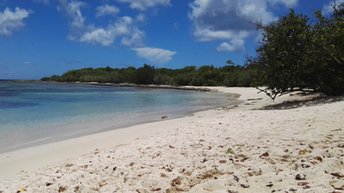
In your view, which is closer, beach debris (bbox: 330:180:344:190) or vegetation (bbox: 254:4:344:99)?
beach debris (bbox: 330:180:344:190)

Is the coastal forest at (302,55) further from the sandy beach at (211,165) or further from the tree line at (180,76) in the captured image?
the tree line at (180,76)

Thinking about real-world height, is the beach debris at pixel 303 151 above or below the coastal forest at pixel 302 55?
below

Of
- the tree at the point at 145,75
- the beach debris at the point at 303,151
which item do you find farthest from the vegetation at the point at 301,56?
the tree at the point at 145,75

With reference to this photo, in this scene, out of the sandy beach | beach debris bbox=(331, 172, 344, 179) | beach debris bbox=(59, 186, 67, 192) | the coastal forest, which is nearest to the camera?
beach debris bbox=(331, 172, 344, 179)

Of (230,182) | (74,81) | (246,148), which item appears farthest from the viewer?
(74,81)

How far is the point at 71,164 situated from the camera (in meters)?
7.16

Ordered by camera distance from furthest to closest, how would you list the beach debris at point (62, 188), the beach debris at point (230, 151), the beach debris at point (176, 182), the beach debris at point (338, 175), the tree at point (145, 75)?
1. the tree at point (145, 75)
2. the beach debris at point (230, 151)
3. the beach debris at point (62, 188)
4. the beach debris at point (176, 182)
5. the beach debris at point (338, 175)

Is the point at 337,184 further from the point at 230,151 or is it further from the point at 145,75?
the point at 145,75

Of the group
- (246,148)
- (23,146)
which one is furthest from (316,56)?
(23,146)

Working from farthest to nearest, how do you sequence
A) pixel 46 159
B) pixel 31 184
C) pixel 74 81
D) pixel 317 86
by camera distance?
pixel 74 81 → pixel 317 86 → pixel 46 159 → pixel 31 184

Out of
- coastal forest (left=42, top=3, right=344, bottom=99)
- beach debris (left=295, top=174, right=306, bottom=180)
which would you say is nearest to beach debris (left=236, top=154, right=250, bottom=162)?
beach debris (left=295, top=174, right=306, bottom=180)

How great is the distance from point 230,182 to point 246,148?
226 centimetres

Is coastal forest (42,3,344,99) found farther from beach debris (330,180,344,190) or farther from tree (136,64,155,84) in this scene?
tree (136,64,155,84)

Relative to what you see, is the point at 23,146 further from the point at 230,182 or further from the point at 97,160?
the point at 230,182
